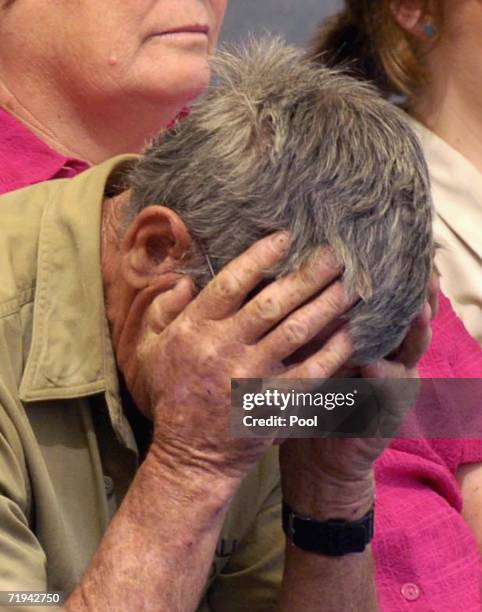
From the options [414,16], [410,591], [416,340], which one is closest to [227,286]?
[416,340]

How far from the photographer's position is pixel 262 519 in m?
1.57

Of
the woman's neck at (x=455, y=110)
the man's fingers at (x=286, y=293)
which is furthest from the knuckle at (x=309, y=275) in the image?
the woman's neck at (x=455, y=110)

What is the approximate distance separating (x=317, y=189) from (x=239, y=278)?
11cm

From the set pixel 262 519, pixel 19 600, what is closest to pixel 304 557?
pixel 262 519

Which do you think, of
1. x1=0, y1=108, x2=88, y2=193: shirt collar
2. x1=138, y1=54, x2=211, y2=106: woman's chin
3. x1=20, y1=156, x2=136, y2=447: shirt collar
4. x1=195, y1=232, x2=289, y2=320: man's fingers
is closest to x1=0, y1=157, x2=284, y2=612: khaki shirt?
x1=20, y1=156, x2=136, y2=447: shirt collar

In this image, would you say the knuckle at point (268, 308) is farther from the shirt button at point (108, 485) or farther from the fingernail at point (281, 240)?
the shirt button at point (108, 485)

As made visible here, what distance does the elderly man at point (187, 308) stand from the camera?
1.26 meters

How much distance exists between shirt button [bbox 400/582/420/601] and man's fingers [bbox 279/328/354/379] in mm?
432

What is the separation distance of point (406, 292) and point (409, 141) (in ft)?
0.46

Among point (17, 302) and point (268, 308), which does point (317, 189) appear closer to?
point (268, 308)

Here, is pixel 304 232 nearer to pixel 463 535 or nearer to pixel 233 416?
pixel 233 416

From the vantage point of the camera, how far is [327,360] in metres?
1.28

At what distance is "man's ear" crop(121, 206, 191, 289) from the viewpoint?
129cm

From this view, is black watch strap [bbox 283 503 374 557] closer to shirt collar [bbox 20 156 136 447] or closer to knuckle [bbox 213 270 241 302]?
shirt collar [bbox 20 156 136 447]
